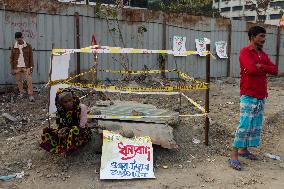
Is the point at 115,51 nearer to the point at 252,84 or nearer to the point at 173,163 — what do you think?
the point at 173,163

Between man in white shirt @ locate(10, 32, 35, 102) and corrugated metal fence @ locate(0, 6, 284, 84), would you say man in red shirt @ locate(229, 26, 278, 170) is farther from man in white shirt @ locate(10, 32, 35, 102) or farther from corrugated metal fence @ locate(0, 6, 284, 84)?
corrugated metal fence @ locate(0, 6, 284, 84)

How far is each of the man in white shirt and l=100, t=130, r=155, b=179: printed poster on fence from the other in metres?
3.82

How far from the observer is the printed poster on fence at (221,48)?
1352 cm

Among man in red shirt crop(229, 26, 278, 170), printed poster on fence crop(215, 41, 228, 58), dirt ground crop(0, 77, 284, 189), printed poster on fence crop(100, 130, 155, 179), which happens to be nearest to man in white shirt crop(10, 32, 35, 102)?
dirt ground crop(0, 77, 284, 189)

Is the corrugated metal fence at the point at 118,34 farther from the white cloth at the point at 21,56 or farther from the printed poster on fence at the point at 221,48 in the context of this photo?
the white cloth at the point at 21,56

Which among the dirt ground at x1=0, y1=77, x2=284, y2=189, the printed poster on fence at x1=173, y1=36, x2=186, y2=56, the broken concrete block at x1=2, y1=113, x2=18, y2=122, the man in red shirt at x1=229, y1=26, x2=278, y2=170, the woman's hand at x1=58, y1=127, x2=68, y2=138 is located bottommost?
the dirt ground at x1=0, y1=77, x2=284, y2=189

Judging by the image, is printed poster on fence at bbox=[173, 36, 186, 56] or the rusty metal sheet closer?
the rusty metal sheet

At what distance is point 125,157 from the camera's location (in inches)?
182

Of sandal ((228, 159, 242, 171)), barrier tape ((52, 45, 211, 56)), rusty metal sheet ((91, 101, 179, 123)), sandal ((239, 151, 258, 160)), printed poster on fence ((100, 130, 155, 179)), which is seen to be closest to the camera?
printed poster on fence ((100, 130, 155, 179))

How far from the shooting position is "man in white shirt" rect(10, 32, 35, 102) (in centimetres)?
793

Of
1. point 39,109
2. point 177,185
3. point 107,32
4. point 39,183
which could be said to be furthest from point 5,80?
point 177,185

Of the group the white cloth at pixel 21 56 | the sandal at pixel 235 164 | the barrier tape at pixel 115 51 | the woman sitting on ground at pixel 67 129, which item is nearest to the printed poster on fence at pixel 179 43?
the white cloth at pixel 21 56

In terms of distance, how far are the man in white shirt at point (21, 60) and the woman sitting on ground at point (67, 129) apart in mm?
3543

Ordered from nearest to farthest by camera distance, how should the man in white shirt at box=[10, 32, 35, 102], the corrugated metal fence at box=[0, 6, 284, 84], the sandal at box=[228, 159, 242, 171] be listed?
the sandal at box=[228, 159, 242, 171]
the man in white shirt at box=[10, 32, 35, 102]
the corrugated metal fence at box=[0, 6, 284, 84]
